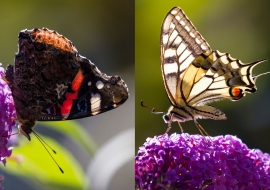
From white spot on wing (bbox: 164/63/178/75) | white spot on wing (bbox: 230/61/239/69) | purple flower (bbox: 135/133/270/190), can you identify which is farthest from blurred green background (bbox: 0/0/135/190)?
white spot on wing (bbox: 230/61/239/69)

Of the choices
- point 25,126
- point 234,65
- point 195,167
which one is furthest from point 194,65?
point 25,126

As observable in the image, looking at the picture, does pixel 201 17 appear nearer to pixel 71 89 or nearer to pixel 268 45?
pixel 268 45

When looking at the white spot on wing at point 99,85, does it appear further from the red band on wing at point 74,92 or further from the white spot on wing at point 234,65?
the white spot on wing at point 234,65

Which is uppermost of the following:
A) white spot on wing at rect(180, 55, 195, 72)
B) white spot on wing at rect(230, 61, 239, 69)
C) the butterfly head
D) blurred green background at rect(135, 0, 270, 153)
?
blurred green background at rect(135, 0, 270, 153)

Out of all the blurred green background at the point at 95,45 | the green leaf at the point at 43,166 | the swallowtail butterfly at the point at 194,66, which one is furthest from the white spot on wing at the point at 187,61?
the green leaf at the point at 43,166

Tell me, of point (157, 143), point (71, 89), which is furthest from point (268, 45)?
point (71, 89)

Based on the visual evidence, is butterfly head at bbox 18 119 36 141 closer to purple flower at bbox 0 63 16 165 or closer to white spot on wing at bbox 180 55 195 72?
purple flower at bbox 0 63 16 165

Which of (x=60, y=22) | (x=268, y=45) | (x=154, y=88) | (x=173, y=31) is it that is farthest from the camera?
(x=268, y=45)
